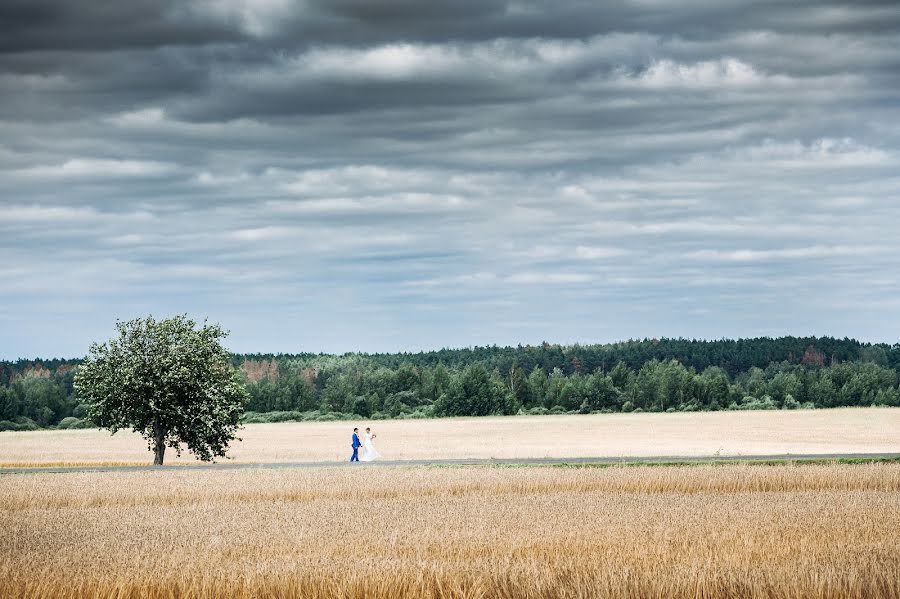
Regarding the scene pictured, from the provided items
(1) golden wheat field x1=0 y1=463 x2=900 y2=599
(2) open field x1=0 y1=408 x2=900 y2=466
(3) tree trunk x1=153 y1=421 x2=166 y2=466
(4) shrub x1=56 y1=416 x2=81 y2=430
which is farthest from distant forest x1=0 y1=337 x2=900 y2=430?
(1) golden wheat field x1=0 y1=463 x2=900 y2=599

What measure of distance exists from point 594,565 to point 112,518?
15714 millimetres

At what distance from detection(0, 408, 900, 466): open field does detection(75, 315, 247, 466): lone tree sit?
8.63 m

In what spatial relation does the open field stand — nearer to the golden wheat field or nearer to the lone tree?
the lone tree

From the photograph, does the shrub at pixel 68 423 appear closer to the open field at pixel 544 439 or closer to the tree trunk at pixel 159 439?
the open field at pixel 544 439

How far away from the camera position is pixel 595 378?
177250 mm

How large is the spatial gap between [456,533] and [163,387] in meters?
34.4

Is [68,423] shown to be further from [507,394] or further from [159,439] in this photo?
[159,439]

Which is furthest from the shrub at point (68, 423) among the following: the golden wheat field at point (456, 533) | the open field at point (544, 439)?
the golden wheat field at point (456, 533)

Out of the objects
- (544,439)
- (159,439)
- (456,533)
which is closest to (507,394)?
(544,439)

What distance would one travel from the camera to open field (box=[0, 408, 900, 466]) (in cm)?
6925

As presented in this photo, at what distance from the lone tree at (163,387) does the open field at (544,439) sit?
863cm

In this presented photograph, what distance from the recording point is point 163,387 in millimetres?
53406

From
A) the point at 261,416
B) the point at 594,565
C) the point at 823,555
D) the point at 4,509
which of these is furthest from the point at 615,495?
the point at 261,416

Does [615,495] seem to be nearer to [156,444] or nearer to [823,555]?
[823,555]
